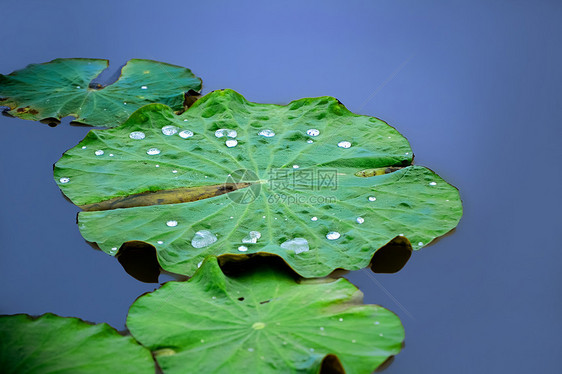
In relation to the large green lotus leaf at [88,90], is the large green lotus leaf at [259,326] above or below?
below

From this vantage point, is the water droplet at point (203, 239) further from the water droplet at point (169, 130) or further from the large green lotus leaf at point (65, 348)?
the water droplet at point (169, 130)

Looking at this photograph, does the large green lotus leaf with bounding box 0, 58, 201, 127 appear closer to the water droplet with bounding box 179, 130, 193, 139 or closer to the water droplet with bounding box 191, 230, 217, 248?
the water droplet with bounding box 179, 130, 193, 139

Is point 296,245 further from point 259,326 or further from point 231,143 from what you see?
point 231,143

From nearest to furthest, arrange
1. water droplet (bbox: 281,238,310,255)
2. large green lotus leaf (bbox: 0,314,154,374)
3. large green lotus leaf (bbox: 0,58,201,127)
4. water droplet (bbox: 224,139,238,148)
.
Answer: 1. large green lotus leaf (bbox: 0,314,154,374)
2. water droplet (bbox: 281,238,310,255)
3. water droplet (bbox: 224,139,238,148)
4. large green lotus leaf (bbox: 0,58,201,127)

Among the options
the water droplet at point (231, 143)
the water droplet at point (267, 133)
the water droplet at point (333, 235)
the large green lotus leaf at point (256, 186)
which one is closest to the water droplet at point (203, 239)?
the large green lotus leaf at point (256, 186)

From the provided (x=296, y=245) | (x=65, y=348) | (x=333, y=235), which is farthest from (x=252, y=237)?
(x=65, y=348)

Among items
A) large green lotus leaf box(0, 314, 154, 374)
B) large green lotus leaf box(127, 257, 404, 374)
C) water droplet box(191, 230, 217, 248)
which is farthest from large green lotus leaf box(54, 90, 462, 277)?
large green lotus leaf box(0, 314, 154, 374)
